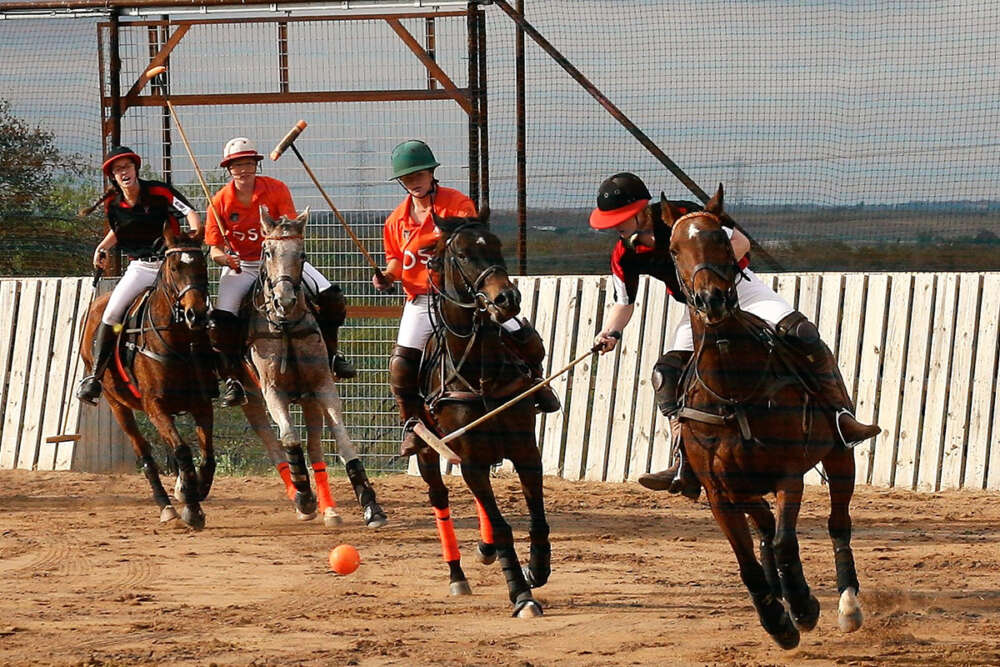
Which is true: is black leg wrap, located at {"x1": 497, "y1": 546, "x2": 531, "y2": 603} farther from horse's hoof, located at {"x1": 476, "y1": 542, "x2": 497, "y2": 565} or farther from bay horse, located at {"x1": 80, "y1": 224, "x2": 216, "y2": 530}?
bay horse, located at {"x1": 80, "y1": 224, "x2": 216, "y2": 530}

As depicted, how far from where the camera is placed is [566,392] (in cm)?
1385

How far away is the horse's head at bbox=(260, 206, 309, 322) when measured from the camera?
36.3 feet

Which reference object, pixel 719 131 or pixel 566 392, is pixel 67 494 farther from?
pixel 719 131

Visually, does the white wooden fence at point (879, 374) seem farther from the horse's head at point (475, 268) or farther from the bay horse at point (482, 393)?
the horse's head at point (475, 268)

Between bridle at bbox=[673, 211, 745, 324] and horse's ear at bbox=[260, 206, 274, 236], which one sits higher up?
bridle at bbox=[673, 211, 745, 324]

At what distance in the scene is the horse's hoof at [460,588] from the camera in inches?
357

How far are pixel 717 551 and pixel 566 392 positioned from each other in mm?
3621

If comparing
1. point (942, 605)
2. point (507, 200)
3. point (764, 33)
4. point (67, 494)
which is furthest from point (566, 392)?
point (942, 605)

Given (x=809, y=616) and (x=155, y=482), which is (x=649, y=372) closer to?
(x=155, y=482)

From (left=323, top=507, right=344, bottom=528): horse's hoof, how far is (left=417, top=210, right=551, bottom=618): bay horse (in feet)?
9.15

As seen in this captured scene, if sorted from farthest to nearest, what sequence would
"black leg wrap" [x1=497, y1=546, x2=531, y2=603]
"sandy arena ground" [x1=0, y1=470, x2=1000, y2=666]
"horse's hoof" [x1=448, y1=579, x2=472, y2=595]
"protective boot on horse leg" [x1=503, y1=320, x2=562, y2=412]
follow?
"horse's hoof" [x1=448, y1=579, x2=472, y2=595], "protective boot on horse leg" [x1=503, y1=320, x2=562, y2=412], "black leg wrap" [x1=497, y1=546, x2=531, y2=603], "sandy arena ground" [x1=0, y1=470, x2=1000, y2=666]

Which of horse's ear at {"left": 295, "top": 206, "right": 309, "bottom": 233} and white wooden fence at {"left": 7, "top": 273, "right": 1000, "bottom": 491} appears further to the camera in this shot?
white wooden fence at {"left": 7, "top": 273, "right": 1000, "bottom": 491}

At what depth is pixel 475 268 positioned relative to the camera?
27.2 ft

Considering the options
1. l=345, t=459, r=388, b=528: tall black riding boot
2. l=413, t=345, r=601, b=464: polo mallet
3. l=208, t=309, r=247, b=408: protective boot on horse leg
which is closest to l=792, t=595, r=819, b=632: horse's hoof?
l=413, t=345, r=601, b=464: polo mallet
